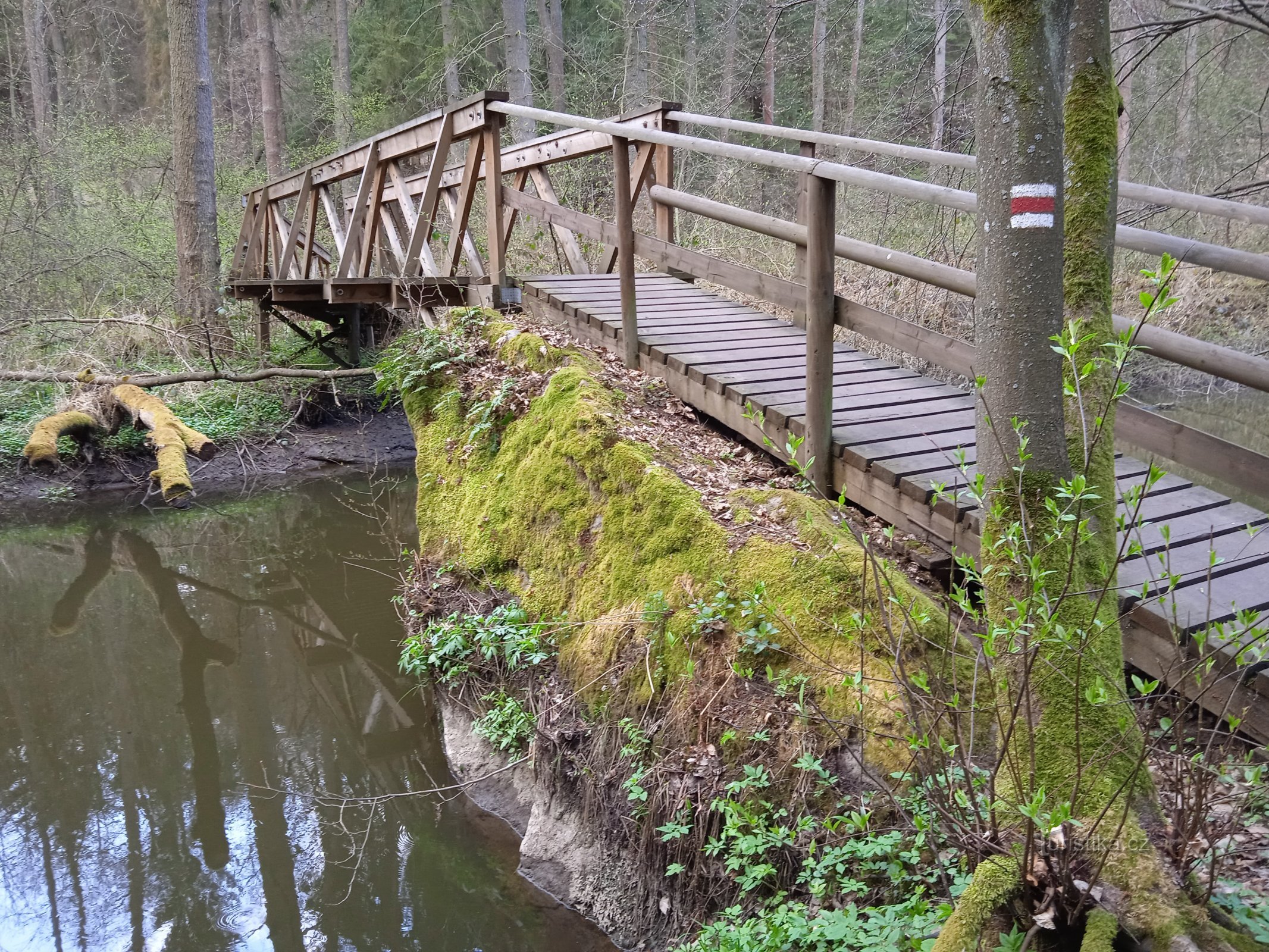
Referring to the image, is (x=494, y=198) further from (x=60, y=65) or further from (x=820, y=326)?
(x=60, y=65)

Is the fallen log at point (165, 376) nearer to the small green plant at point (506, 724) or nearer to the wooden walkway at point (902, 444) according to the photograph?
the wooden walkway at point (902, 444)


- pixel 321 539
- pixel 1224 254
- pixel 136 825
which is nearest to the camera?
pixel 1224 254

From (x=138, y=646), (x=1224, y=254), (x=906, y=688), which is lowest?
(x=138, y=646)

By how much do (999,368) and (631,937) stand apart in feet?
7.93

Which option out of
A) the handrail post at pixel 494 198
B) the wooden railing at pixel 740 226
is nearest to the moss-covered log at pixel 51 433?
the wooden railing at pixel 740 226

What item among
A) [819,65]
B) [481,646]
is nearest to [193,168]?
[481,646]

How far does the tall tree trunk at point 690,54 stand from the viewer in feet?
53.5

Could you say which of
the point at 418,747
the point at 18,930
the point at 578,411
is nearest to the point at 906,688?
the point at 578,411

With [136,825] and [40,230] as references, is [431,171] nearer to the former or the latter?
[136,825]

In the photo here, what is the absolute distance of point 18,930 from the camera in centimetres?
379

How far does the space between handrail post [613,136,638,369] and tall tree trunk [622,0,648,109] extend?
884cm

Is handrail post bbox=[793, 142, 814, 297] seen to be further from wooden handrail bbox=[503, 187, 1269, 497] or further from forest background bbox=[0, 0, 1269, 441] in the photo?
forest background bbox=[0, 0, 1269, 441]

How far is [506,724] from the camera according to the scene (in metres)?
4.21

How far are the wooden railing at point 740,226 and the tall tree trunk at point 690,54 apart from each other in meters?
8.89
